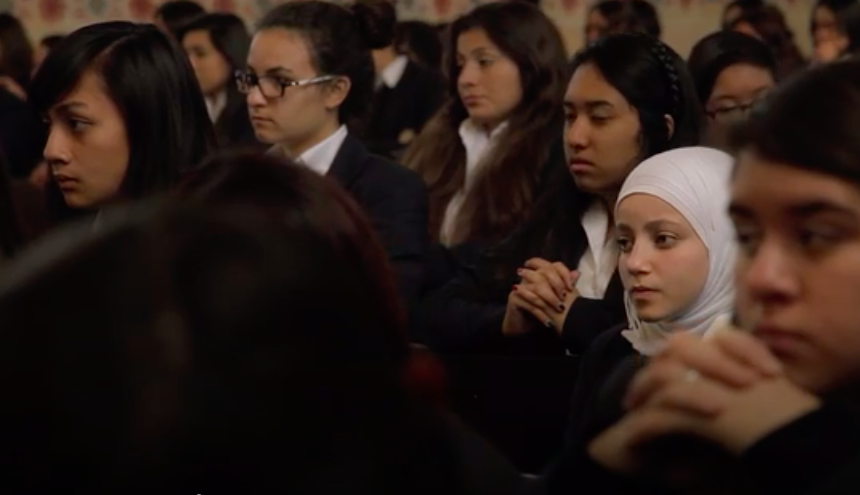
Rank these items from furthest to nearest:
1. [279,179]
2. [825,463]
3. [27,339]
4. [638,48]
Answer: [638,48]
[279,179]
[825,463]
[27,339]

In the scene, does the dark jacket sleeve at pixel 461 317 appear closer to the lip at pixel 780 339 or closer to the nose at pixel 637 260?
the nose at pixel 637 260

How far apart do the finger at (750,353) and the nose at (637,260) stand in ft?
4.87

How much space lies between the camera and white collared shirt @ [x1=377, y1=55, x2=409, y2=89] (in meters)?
6.36

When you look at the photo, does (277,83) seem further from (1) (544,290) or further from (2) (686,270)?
(2) (686,270)

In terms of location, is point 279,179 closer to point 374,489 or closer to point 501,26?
point 374,489

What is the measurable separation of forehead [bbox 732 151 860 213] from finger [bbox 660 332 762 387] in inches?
5.2

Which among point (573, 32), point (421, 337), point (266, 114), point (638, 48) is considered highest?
point (638, 48)

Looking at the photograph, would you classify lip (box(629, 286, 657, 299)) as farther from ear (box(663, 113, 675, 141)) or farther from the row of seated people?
the row of seated people

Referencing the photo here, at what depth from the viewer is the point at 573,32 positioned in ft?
28.7

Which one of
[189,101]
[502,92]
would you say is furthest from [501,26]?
[189,101]

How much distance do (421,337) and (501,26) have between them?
1.33 meters

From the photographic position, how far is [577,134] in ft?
11.0

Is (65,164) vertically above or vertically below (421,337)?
above

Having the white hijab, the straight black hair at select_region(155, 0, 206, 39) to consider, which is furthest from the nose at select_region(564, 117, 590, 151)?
the straight black hair at select_region(155, 0, 206, 39)
